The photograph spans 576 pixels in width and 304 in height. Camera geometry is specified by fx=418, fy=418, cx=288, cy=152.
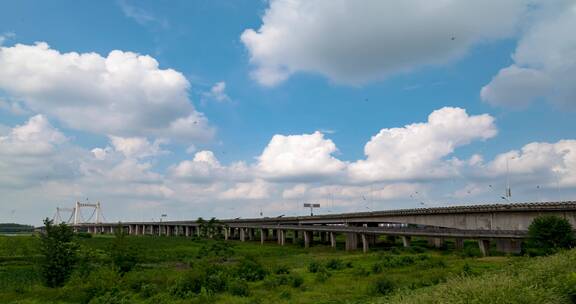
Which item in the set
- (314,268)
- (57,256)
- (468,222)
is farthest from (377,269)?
(468,222)

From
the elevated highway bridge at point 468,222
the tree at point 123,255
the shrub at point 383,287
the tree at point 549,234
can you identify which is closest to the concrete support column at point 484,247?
the elevated highway bridge at point 468,222

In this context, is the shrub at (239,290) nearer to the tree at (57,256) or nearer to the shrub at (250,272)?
the shrub at (250,272)

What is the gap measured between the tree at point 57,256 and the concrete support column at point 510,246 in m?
67.7

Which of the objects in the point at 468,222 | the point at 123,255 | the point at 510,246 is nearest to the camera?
the point at 123,255

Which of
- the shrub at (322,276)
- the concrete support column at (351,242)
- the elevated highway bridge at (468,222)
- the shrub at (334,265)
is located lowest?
the concrete support column at (351,242)

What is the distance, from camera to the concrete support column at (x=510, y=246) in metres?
71.6

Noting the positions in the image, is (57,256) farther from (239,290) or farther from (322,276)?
(322,276)

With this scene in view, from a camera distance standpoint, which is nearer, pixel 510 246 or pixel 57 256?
pixel 57 256

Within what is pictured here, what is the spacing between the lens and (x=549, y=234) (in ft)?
198

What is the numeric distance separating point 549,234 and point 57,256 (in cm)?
6550

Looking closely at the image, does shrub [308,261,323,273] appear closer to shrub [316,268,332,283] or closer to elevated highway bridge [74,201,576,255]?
shrub [316,268,332,283]

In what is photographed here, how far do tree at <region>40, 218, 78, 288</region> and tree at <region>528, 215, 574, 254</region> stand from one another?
62.2 m

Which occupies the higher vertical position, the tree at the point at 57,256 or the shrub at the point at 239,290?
the tree at the point at 57,256

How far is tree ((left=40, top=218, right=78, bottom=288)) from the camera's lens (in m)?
48.0
